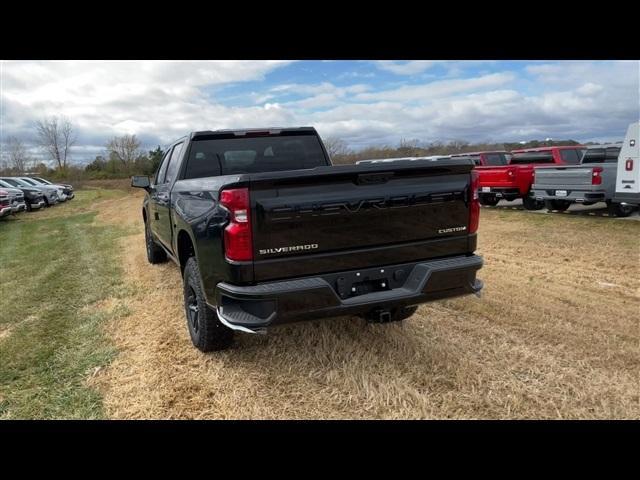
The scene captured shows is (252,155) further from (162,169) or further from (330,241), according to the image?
(330,241)

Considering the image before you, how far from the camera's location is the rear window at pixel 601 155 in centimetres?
1267

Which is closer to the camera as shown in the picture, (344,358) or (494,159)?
(344,358)

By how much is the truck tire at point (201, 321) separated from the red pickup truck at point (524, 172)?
41.1 feet

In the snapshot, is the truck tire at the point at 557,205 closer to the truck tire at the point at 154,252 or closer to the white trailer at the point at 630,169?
the white trailer at the point at 630,169

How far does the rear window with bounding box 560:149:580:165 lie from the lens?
47.9ft

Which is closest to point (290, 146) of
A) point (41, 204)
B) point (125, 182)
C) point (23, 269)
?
point (23, 269)

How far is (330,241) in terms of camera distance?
312cm

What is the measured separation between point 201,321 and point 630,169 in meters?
11.1

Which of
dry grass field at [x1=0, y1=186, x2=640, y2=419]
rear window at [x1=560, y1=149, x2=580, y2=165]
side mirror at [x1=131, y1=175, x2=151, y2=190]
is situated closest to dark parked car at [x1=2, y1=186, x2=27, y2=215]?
dry grass field at [x1=0, y1=186, x2=640, y2=419]

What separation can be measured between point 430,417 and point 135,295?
4346 mm

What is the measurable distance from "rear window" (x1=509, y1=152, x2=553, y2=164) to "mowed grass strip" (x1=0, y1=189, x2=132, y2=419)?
41.0 feet

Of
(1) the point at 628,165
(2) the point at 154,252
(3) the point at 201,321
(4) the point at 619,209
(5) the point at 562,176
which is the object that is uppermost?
(1) the point at 628,165

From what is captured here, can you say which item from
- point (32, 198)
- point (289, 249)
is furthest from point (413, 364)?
point (32, 198)

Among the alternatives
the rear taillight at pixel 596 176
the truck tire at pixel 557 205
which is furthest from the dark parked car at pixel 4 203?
the rear taillight at pixel 596 176
